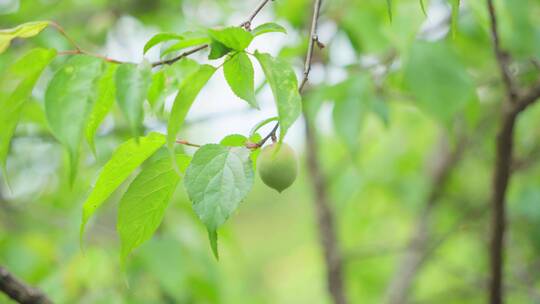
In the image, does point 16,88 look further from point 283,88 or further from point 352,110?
point 352,110

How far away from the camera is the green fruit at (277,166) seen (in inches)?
26.3

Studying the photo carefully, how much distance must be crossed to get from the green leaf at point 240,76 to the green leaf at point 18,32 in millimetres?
188

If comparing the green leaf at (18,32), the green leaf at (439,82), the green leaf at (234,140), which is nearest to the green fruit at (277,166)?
the green leaf at (234,140)

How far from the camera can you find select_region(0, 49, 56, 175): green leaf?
2.06ft

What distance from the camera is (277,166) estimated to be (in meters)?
0.67

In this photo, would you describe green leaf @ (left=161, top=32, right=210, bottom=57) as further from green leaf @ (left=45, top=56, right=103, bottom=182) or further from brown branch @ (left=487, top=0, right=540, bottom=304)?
brown branch @ (left=487, top=0, right=540, bottom=304)

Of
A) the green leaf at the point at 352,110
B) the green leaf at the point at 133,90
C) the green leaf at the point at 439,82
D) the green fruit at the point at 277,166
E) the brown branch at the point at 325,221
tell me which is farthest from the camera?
the brown branch at the point at 325,221

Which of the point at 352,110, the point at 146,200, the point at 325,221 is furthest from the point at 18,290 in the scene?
the point at 325,221

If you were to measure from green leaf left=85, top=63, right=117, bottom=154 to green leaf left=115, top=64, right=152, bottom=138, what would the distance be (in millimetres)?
58

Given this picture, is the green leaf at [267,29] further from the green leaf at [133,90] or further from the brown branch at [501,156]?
the brown branch at [501,156]

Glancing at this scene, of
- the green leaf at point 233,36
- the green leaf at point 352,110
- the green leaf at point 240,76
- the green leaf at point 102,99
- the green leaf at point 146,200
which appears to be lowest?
the green leaf at point 352,110

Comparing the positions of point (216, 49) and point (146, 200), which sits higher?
point (216, 49)

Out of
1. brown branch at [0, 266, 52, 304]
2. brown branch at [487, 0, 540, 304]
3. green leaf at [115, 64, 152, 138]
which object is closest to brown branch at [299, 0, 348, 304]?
brown branch at [487, 0, 540, 304]

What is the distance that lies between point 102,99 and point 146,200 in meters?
0.11
